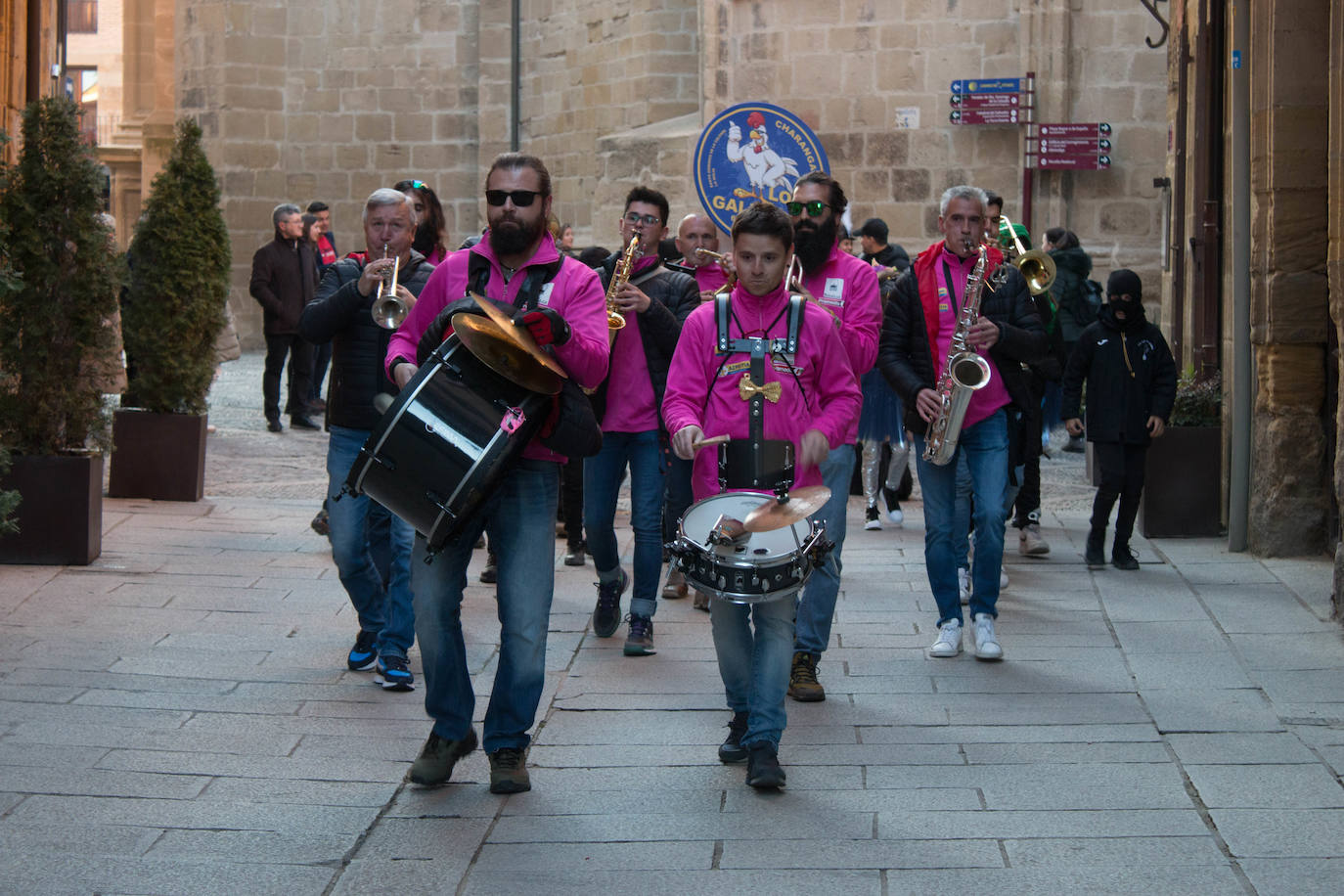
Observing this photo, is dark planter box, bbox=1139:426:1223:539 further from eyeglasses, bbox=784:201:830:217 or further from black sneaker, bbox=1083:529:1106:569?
eyeglasses, bbox=784:201:830:217

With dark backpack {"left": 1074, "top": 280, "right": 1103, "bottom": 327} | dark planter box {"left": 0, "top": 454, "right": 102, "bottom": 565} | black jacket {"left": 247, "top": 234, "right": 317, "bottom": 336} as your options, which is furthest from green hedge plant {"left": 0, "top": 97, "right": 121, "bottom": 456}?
dark backpack {"left": 1074, "top": 280, "right": 1103, "bottom": 327}

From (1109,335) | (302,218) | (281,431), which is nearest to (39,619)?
(1109,335)

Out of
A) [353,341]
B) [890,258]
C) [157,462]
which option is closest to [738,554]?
[353,341]

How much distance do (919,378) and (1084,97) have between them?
12015mm

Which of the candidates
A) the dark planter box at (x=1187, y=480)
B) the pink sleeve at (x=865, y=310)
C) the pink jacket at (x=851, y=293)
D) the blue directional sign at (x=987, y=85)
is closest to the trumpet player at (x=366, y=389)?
the pink jacket at (x=851, y=293)

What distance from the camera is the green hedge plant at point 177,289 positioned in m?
10.8

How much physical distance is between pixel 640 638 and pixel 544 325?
2.67 m

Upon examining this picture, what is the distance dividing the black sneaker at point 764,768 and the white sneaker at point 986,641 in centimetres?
195

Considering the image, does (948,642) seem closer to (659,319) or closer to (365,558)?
(659,319)

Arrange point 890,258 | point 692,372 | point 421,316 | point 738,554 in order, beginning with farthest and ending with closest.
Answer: point 890,258, point 692,372, point 421,316, point 738,554

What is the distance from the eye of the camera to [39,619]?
24.5ft

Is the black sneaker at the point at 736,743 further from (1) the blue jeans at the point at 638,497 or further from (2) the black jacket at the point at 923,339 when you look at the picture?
(2) the black jacket at the point at 923,339

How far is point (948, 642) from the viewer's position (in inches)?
277

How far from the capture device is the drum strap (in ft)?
16.8
